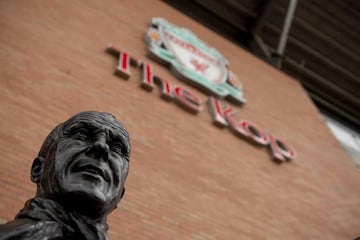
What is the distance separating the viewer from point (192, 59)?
6.90 metres

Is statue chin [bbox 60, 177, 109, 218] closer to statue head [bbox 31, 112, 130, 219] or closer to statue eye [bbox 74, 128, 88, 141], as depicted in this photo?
statue head [bbox 31, 112, 130, 219]

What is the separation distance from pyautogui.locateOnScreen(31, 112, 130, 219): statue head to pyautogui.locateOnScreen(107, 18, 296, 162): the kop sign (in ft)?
11.2

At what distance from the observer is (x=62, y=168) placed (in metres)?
1.90

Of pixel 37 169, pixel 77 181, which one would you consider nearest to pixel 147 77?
pixel 37 169

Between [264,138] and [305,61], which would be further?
[305,61]

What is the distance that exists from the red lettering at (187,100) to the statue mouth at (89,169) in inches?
149

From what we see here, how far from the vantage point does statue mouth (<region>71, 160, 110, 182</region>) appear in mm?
1894

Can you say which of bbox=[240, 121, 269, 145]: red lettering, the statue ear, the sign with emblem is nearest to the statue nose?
the statue ear

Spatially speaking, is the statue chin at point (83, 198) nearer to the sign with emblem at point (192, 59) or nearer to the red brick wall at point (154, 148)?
the red brick wall at point (154, 148)

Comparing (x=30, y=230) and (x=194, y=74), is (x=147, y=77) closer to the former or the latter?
(x=194, y=74)

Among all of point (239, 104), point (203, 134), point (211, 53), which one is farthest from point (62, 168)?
point (211, 53)

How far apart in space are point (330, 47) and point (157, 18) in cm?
550

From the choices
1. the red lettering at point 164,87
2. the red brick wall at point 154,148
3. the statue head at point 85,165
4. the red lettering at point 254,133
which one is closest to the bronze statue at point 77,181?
the statue head at point 85,165

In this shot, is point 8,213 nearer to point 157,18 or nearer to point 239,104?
point 239,104
